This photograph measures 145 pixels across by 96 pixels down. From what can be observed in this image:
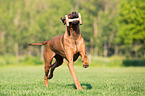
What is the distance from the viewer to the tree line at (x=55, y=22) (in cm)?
4434

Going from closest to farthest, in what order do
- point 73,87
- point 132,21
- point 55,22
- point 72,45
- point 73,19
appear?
point 73,19 < point 72,45 < point 73,87 < point 132,21 < point 55,22

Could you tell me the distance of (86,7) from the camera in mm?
50688

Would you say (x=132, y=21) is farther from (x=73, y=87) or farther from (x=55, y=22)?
(x=73, y=87)

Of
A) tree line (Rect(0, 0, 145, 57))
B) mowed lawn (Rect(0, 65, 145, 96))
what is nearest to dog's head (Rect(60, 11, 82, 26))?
mowed lawn (Rect(0, 65, 145, 96))

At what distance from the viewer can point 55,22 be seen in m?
38.0

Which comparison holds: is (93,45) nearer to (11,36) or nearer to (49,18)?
(49,18)

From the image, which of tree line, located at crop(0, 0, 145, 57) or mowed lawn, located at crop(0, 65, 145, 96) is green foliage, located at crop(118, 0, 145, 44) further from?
mowed lawn, located at crop(0, 65, 145, 96)

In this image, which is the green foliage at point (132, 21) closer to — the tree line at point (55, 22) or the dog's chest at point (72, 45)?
the tree line at point (55, 22)

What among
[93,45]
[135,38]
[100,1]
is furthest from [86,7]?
[135,38]

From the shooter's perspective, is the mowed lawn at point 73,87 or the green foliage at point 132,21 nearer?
the mowed lawn at point 73,87

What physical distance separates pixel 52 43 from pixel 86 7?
147 feet

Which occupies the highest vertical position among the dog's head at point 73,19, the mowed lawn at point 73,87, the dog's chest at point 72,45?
the dog's head at point 73,19

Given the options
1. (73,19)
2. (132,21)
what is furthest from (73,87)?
(132,21)

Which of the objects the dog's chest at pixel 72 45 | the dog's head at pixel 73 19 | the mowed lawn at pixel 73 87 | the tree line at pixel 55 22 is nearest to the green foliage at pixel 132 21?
the tree line at pixel 55 22
